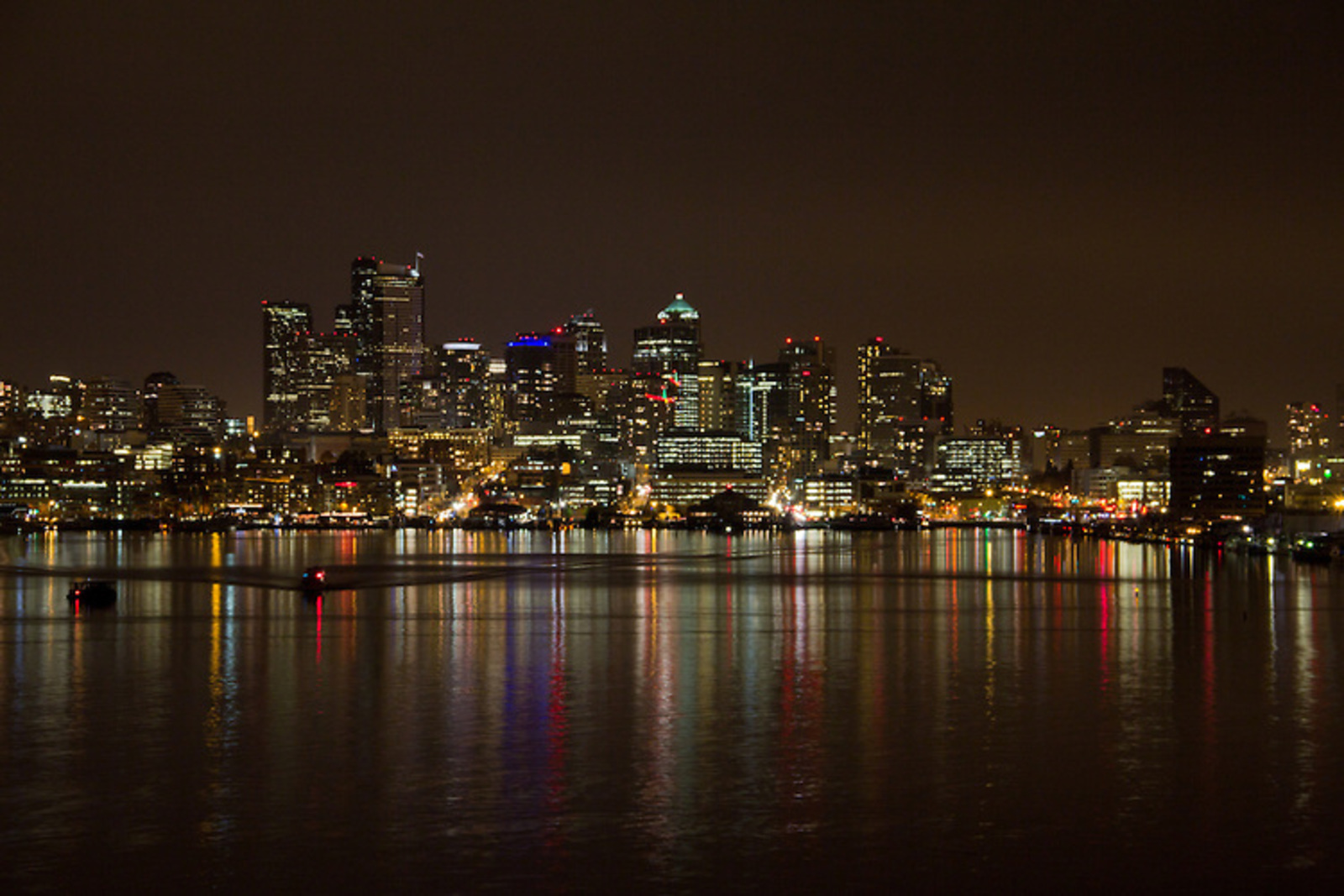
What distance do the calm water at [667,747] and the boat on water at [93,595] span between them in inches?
76.0

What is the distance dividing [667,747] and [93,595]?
32087 millimetres

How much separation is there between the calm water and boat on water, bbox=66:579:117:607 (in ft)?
6.34

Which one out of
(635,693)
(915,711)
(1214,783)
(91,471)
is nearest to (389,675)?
(635,693)

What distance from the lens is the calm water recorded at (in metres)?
15.9

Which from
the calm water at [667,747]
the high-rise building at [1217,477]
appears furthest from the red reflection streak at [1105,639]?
the high-rise building at [1217,477]

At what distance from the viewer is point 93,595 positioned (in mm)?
48375

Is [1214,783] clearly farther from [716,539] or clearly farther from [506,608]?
[716,539]

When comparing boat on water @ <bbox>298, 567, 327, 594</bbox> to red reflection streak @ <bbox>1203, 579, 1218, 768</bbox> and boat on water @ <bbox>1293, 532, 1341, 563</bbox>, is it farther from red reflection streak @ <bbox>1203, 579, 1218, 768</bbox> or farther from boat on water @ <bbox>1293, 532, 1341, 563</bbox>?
boat on water @ <bbox>1293, 532, 1341, 563</bbox>

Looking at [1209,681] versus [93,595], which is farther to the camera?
[93,595]

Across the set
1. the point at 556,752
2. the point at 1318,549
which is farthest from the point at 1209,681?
the point at 1318,549

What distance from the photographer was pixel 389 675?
29984 mm

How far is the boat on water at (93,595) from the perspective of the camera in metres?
47.8

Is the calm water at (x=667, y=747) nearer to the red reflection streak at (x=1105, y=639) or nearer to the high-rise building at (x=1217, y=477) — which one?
the red reflection streak at (x=1105, y=639)

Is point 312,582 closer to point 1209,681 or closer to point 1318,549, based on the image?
point 1209,681
